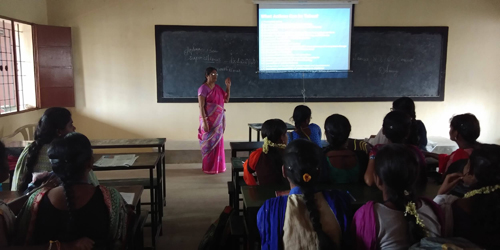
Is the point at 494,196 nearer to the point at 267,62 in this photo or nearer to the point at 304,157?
the point at 304,157

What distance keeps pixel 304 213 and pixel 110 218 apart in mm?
740

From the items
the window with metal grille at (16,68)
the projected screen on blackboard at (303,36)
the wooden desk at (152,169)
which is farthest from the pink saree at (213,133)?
the window with metal grille at (16,68)

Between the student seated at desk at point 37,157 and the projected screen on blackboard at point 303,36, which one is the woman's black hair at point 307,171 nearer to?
the student seated at desk at point 37,157

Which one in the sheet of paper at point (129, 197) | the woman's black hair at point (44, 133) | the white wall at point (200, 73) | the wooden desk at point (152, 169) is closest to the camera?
the sheet of paper at point (129, 197)

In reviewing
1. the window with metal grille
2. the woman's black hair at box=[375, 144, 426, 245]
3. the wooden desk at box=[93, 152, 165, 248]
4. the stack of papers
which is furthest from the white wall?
the woman's black hair at box=[375, 144, 426, 245]

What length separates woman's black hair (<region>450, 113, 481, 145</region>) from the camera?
2.09 metres

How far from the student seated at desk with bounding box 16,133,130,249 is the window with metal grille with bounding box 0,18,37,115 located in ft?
11.2

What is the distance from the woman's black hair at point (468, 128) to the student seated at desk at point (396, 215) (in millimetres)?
946

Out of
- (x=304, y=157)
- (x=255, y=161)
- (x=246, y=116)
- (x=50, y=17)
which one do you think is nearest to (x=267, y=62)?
(x=246, y=116)

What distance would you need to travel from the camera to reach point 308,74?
5.40 meters

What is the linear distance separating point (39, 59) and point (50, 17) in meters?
0.59

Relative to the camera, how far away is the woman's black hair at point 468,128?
209cm

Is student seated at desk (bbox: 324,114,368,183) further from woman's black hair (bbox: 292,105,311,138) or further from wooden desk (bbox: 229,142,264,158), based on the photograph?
wooden desk (bbox: 229,142,264,158)

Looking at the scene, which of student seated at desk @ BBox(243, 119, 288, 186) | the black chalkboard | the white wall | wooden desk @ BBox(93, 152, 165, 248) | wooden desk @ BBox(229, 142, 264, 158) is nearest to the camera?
student seated at desk @ BBox(243, 119, 288, 186)
